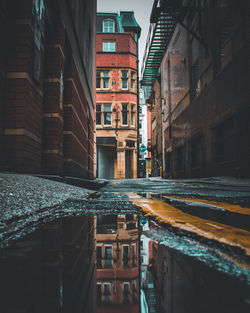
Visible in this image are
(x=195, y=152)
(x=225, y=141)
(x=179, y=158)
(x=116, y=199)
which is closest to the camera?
(x=116, y=199)

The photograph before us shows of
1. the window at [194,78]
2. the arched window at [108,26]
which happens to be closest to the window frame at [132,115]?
the arched window at [108,26]

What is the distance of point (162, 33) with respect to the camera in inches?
552

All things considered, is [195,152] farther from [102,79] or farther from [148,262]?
[102,79]

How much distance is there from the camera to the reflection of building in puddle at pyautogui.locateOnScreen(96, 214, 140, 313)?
0.52 meters

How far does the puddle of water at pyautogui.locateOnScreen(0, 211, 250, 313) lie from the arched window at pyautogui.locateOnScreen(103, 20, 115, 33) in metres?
28.7

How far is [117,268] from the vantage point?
27.2 inches

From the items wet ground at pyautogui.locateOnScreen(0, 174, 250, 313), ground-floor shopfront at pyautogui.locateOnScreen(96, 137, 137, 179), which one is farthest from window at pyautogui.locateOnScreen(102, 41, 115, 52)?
wet ground at pyautogui.locateOnScreen(0, 174, 250, 313)

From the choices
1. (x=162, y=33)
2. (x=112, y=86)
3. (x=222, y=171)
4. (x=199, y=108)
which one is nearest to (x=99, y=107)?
(x=112, y=86)

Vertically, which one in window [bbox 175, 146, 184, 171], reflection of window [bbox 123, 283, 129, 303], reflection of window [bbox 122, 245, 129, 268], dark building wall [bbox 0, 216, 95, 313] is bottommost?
reflection of window [bbox 123, 283, 129, 303]

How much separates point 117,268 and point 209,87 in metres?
9.34

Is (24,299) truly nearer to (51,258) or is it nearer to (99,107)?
(51,258)

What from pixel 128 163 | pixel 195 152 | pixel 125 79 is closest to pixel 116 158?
pixel 128 163

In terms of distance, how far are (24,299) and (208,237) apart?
2.13 feet

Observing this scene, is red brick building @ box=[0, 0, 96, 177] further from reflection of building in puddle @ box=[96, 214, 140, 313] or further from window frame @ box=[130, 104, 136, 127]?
window frame @ box=[130, 104, 136, 127]
